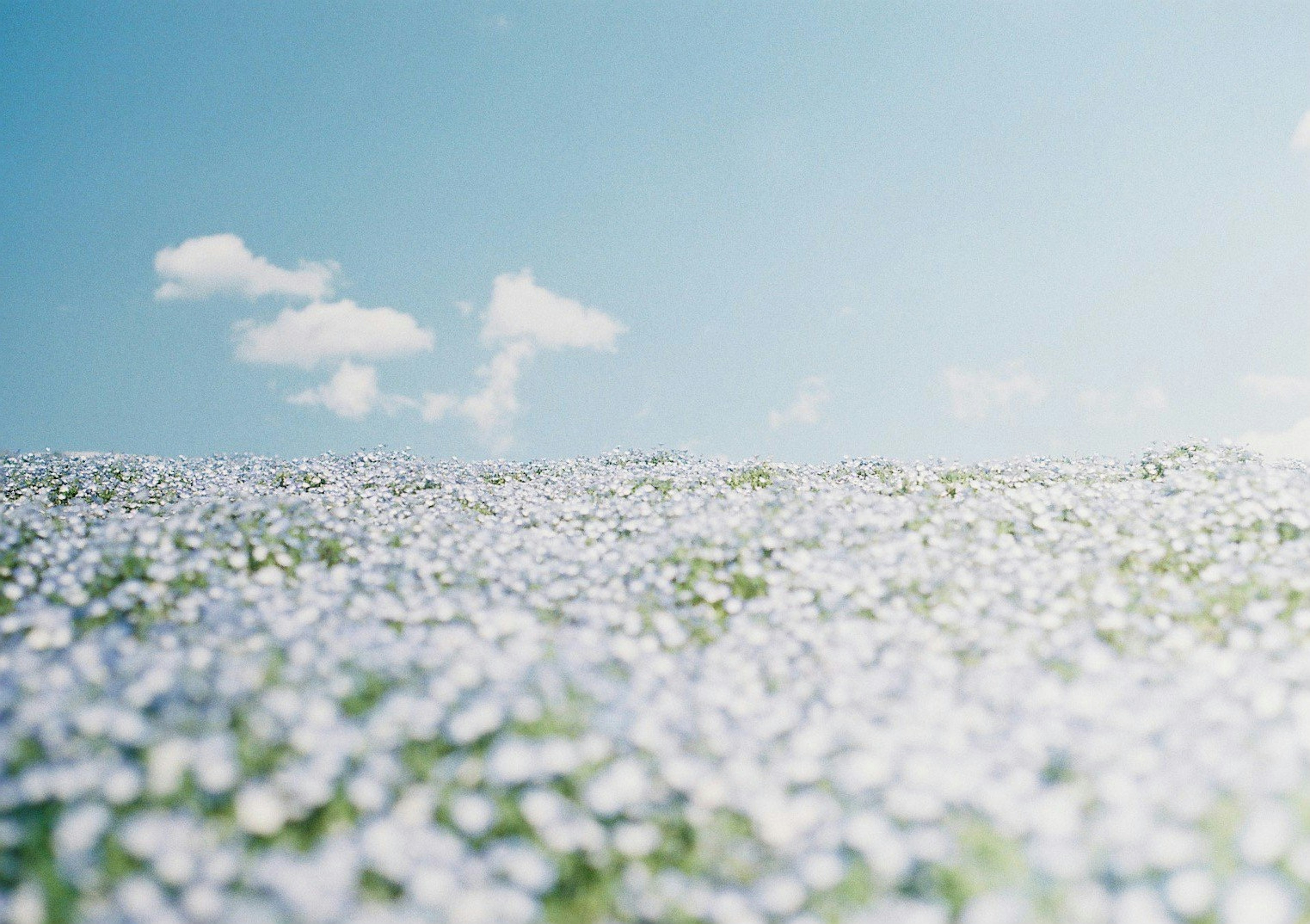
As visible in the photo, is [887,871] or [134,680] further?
[134,680]

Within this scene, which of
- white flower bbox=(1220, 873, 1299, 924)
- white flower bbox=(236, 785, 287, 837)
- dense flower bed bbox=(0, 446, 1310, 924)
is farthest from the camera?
white flower bbox=(236, 785, 287, 837)

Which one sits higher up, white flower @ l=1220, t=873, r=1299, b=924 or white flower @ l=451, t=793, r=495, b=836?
white flower @ l=451, t=793, r=495, b=836

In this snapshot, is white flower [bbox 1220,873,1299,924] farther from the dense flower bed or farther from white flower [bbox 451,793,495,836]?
white flower [bbox 451,793,495,836]

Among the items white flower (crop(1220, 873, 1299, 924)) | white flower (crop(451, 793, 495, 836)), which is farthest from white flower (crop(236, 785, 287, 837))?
white flower (crop(1220, 873, 1299, 924))

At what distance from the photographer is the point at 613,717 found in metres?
3.99

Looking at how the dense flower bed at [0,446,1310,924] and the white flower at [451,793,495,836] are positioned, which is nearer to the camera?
the dense flower bed at [0,446,1310,924]

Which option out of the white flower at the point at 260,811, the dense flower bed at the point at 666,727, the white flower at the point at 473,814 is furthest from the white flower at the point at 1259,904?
the white flower at the point at 260,811

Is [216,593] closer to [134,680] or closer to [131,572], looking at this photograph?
[131,572]

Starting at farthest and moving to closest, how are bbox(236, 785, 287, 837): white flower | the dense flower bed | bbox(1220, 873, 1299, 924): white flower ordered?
bbox(236, 785, 287, 837): white flower < the dense flower bed < bbox(1220, 873, 1299, 924): white flower

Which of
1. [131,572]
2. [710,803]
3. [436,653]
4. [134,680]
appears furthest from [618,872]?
[131,572]

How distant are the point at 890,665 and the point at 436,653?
8.24 feet

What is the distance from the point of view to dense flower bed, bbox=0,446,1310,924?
3.05m

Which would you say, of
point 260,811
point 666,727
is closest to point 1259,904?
point 666,727

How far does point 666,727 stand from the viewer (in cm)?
402
